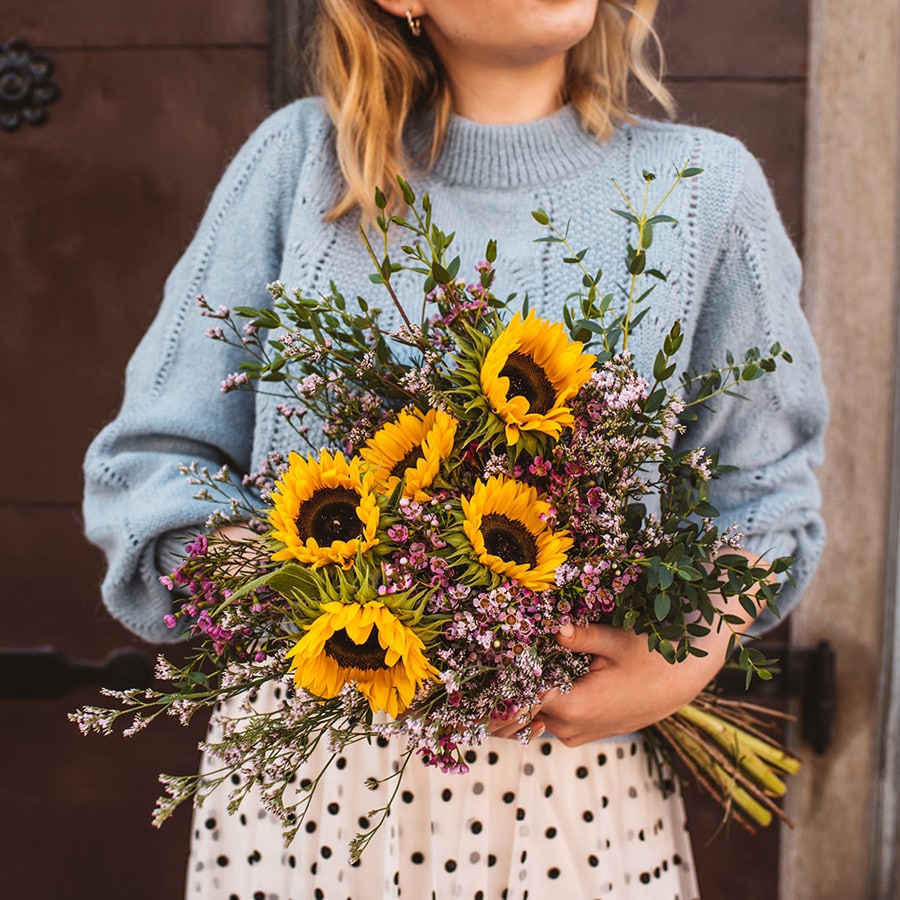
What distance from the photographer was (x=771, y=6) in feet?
5.86

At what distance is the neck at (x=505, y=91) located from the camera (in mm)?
1204

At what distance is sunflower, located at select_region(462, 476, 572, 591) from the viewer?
751 mm

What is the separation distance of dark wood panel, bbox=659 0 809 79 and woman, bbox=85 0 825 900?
0.55 metres

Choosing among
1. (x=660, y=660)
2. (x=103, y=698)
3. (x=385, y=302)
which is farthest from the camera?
(x=103, y=698)

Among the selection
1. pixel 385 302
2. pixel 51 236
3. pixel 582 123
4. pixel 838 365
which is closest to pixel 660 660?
pixel 385 302

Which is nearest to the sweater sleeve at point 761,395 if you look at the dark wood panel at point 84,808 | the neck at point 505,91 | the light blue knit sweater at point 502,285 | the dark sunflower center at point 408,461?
the light blue knit sweater at point 502,285

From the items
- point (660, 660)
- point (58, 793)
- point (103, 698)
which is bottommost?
point (58, 793)

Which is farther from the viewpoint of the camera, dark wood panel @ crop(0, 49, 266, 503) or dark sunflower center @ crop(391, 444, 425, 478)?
dark wood panel @ crop(0, 49, 266, 503)

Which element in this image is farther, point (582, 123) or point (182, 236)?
point (182, 236)

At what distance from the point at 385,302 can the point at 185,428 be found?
280 mm

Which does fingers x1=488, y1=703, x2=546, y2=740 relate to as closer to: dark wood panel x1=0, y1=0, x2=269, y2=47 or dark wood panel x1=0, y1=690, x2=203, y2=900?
dark wood panel x1=0, y1=690, x2=203, y2=900

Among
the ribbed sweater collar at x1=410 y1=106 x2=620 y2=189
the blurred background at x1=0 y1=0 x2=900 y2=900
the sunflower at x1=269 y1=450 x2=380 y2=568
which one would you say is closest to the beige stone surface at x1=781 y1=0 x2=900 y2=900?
the blurred background at x1=0 y1=0 x2=900 y2=900

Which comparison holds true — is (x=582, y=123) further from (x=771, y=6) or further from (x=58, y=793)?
(x=58, y=793)

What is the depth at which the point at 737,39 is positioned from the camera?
179cm
